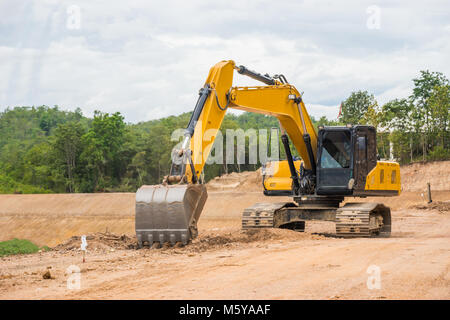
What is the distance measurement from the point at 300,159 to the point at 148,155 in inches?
2124

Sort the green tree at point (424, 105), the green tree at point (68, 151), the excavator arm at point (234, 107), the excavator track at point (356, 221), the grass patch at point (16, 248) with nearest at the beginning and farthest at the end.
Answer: the excavator arm at point (234, 107)
the excavator track at point (356, 221)
the grass patch at point (16, 248)
the green tree at point (424, 105)
the green tree at point (68, 151)

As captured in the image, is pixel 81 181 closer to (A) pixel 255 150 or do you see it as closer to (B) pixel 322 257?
(A) pixel 255 150

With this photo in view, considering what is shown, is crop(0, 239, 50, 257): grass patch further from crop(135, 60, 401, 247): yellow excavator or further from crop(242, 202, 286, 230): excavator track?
crop(242, 202, 286, 230): excavator track

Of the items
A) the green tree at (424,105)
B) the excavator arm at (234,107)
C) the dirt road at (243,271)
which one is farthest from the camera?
the green tree at (424,105)

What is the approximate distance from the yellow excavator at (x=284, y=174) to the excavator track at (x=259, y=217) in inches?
1.1

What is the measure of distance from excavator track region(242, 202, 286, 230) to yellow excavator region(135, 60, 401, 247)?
1.1 inches

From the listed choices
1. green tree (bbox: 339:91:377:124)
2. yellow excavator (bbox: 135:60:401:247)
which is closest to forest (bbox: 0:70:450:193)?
green tree (bbox: 339:91:377:124)

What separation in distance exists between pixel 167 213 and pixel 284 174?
20.5 feet

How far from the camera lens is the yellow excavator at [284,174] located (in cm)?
1144

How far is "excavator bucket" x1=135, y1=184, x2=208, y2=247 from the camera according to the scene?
440 inches

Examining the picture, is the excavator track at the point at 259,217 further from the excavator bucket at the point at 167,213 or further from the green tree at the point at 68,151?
the green tree at the point at 68,151

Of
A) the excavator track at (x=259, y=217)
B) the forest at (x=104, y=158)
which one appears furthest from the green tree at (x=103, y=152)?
the excavator track at (x=259, y=217)

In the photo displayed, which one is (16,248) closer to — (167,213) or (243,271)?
(167,213)
